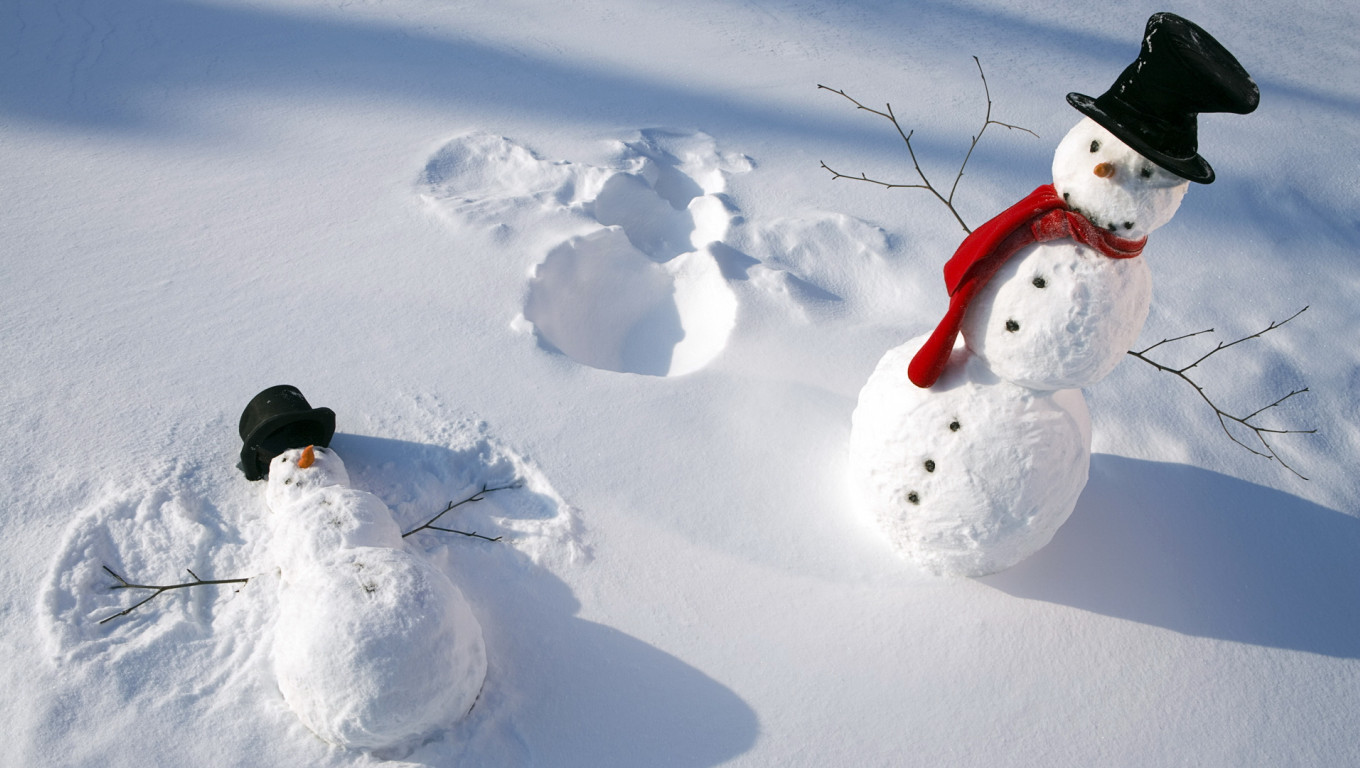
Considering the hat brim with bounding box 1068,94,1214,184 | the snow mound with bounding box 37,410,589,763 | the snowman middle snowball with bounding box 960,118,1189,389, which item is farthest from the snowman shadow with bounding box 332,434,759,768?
the hat brim with bounding box 1068,94,1214,184

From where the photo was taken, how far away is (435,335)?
2604mm

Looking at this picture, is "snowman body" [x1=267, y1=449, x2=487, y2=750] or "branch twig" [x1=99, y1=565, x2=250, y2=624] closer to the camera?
"snowman body" [x1=267, y1=449, x2=487, y2=750]

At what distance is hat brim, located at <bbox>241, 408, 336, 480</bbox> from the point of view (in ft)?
6.89

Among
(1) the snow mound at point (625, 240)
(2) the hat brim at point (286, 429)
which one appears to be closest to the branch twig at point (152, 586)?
(2) the hat brim at point (286, 429)

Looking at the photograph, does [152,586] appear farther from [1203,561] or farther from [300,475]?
[1203,561]

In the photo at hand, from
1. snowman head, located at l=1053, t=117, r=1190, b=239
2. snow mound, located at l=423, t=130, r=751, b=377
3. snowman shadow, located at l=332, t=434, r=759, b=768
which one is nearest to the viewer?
snowman head, located at l=1053, t=117, r=1190, b=239

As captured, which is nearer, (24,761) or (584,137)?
(24,761)

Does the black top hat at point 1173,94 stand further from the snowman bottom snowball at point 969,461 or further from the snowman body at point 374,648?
the snowman body at point 374,648

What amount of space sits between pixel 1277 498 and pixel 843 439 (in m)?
1.11

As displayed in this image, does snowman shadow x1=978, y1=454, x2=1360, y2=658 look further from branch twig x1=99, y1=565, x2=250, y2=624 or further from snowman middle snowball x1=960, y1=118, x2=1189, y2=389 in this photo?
branch twig x1=99, y1=565, x2=250, y2=624

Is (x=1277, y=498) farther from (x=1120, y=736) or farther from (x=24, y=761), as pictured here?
(x=24, y=761)

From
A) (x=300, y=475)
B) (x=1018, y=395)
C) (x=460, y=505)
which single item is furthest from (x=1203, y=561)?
(x=300, y=475)

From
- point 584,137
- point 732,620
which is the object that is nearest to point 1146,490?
point 732,620

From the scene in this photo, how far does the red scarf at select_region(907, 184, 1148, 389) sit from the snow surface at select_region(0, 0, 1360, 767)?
2.06ft
